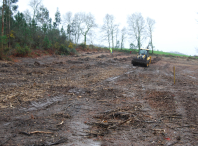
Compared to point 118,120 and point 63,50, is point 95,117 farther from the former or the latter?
point 63,50

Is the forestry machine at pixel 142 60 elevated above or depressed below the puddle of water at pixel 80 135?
above

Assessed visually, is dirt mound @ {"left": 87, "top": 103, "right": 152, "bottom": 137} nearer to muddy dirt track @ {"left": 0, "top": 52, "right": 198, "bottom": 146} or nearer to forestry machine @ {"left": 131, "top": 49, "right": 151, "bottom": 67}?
muddy dirt track @ {"left": 0, "top": 52, "right": 198, "bottom": 146}

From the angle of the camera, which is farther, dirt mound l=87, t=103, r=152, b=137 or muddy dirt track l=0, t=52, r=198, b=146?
dirt mound l=87, t=103, r=152, b=137

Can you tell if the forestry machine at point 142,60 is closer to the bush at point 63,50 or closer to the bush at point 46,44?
the bush at point 63,50

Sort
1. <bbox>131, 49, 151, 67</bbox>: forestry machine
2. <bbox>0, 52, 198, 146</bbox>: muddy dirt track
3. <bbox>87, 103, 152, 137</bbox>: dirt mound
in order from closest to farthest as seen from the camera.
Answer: <bbox>0, 52, 198, 146</bbox>: muddy dirt track → <bbox>87, 103, 152, 137</bbox>: dirt mound → <bbox>131, 49, 151, 67</bbox>: forestry machine

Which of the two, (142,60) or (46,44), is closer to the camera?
(142,60)

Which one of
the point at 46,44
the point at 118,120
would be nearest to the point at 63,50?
the point at 46,44

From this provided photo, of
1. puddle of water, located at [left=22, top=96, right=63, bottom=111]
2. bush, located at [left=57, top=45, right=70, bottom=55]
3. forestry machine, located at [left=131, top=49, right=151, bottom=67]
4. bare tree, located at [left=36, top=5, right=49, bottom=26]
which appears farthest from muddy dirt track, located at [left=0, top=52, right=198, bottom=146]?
bare tree, located at [left=36, top=5, right=49, bottom=26]

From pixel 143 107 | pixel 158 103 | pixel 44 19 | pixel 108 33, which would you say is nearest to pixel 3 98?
pixel 143 107

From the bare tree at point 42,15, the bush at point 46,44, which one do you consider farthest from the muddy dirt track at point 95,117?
the bare tree at point 42,15

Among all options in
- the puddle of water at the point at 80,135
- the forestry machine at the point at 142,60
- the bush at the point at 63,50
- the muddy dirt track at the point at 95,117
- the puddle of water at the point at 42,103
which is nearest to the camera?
the puddle of water at the point at 80,135

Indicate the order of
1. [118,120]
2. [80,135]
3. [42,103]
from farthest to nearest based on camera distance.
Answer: [42,103], [118,120], [80,135]

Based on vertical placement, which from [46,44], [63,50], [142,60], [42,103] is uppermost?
[46,44]

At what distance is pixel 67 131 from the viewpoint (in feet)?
15.0
